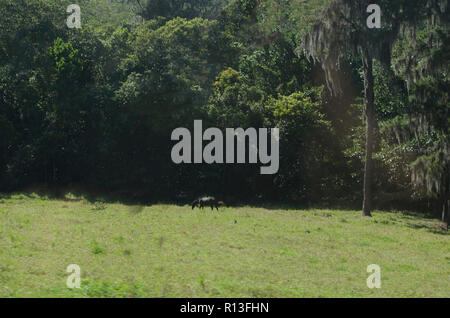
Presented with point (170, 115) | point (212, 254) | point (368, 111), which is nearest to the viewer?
point (212, 254)

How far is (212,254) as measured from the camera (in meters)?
14.2

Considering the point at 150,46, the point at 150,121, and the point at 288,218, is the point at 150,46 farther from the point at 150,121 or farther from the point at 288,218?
the point at 288,218

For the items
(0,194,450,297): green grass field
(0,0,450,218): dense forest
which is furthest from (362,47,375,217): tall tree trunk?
(0,0,450,218): dense forest

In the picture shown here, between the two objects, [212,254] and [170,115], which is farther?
[170,115]

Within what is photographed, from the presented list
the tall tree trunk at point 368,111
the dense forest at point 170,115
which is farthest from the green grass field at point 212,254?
the dense forest at point 170,115

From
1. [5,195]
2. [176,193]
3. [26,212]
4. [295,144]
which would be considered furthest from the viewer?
[176,193]

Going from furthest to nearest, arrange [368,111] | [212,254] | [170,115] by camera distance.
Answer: [170,115] → [368,111] → [212,254]

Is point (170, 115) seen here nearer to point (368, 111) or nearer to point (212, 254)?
point (368, 111)

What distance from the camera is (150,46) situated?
3538 centimetres

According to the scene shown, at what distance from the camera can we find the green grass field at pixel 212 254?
33.8ft

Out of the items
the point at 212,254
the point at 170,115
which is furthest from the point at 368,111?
the point at 212,254

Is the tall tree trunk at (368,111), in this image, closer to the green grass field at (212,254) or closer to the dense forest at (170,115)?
the green grass field at (212,254)
